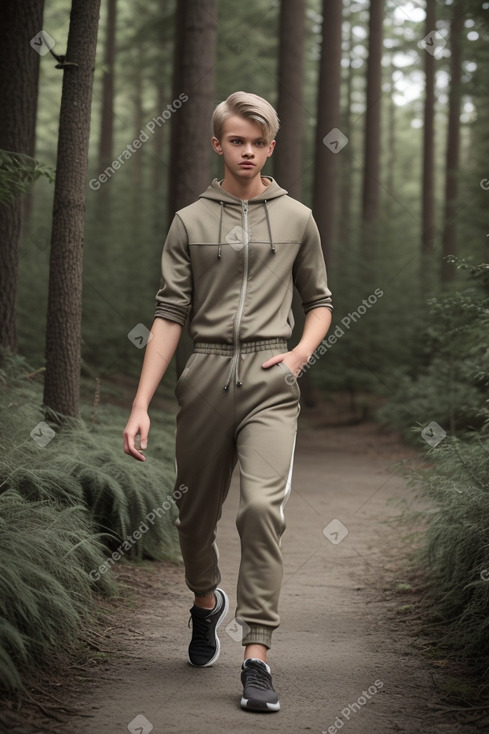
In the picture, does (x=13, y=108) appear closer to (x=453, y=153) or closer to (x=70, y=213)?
(x=70, y=213)

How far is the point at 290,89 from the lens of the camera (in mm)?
16094

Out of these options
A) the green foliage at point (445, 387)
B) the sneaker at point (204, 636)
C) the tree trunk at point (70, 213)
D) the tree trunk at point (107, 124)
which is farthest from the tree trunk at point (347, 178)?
the sneaker at point (204, 636)

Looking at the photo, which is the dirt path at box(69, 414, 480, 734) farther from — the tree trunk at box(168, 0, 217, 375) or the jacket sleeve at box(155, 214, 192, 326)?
the tree trunk at box(168, 0, 217, 375)

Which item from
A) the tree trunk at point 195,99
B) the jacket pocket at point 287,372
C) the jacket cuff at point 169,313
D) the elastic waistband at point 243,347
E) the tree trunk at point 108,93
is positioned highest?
the tree trunk at point 108,93

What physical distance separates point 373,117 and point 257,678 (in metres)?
21.6

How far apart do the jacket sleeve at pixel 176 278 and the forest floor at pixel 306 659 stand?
5.45 feet

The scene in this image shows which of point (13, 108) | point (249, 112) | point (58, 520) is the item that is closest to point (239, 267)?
point (249, 112)

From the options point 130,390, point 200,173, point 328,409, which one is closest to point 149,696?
point 200,173

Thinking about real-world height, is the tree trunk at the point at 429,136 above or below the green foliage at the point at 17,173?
above

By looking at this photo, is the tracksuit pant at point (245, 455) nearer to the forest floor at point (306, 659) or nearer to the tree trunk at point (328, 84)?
the forest floor at point (306, 659)

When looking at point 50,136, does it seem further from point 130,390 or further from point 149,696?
point 149,696

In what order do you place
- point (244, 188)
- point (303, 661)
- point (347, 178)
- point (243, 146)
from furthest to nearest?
point (347, 178), point (303, 661), point (244, 188), point (243, 146)

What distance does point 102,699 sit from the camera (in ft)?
12.3

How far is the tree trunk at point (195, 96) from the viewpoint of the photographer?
37.2ft
